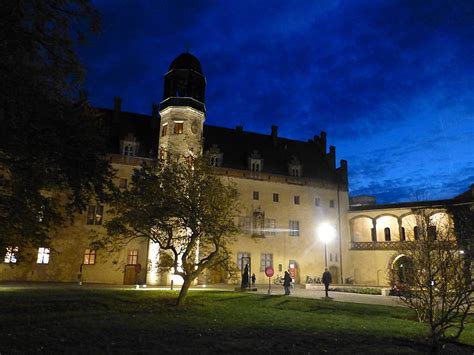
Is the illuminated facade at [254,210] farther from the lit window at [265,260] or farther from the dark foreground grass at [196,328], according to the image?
the dark foreground grass at [196,328]

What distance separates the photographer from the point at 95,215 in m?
31.9

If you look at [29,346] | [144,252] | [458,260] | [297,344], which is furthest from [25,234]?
[144,252]

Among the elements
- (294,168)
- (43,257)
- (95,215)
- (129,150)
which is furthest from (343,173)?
(43,257)

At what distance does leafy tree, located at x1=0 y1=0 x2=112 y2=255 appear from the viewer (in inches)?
340

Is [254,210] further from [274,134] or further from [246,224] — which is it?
[274,134]

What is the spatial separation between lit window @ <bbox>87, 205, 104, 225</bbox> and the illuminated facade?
0.27ft

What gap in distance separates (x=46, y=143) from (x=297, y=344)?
7803mm

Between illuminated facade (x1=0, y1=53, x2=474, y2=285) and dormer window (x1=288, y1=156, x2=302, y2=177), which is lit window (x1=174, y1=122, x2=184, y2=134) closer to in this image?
illuminated facade (x1=0, y1=53, x2=474, y2=285)

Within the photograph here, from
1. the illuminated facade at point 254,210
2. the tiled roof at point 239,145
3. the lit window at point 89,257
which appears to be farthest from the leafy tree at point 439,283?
the tiled roof at point 239,145

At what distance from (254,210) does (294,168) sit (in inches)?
270

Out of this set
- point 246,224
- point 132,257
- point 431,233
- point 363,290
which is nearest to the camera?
point 431,233

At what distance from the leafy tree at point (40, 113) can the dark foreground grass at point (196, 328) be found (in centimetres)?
333

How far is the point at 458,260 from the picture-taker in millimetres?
10859

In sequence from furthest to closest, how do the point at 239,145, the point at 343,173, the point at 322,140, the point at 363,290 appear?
the point at 322,140
the point at 343,173
the point at 239,145
the point at 363,290
